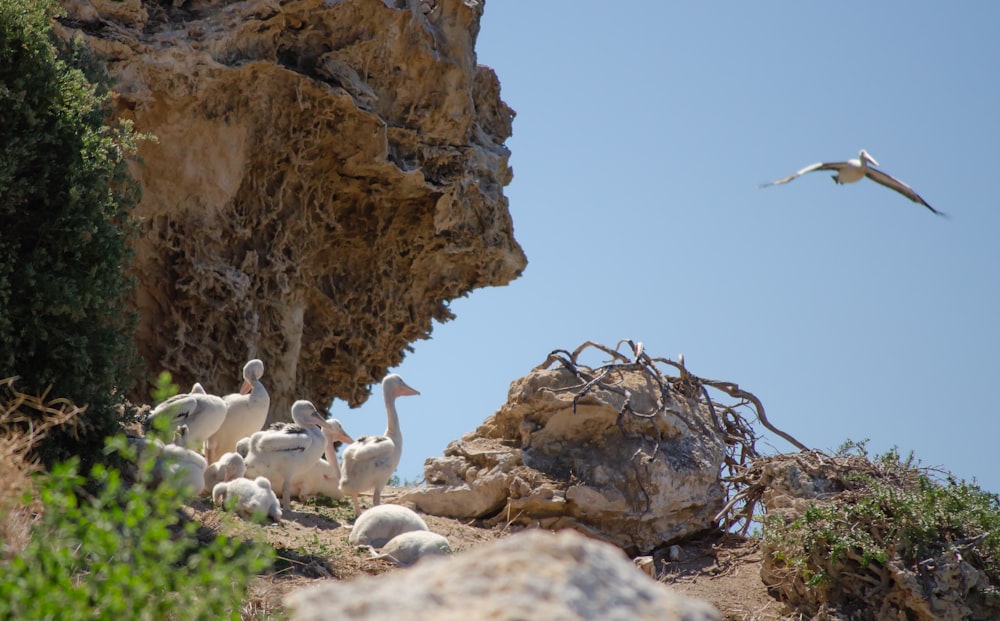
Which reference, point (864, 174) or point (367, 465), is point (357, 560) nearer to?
point (367, 465)

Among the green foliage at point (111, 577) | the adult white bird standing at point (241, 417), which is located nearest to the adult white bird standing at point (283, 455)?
the adult white bird standing at point (241, 417)

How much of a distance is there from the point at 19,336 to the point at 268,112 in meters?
6.91

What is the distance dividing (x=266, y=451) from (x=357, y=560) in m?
2.07

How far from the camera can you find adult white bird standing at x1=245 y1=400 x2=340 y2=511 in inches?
404

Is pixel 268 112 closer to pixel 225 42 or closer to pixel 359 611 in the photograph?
pixel 225 42

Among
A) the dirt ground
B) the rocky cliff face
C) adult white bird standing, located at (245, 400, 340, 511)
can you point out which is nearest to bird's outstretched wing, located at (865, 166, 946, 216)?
the dirt ground

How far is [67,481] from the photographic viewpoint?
4395 mm

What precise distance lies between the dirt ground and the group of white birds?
22 cm

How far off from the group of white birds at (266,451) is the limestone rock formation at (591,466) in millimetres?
762

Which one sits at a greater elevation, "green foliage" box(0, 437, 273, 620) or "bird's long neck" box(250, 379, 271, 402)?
"bird's long neck" box(250, 379, 271, 402)

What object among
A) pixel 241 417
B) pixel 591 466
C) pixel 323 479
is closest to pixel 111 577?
pixel 591 466

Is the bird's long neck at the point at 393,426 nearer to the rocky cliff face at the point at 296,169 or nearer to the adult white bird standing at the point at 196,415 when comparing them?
the adult white bird standing at the point at 196,415

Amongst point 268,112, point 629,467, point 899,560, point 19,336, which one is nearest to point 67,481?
point 19,336

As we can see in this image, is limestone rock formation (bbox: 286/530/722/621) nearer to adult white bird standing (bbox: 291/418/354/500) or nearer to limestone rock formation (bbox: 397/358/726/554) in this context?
limestone rock formation (bbox: 397/358/726/554)
